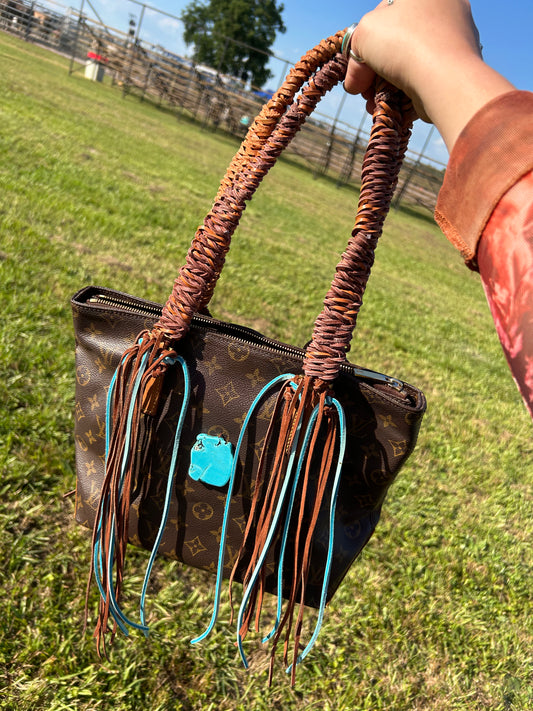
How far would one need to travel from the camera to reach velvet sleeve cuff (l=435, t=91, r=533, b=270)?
1.78 feet

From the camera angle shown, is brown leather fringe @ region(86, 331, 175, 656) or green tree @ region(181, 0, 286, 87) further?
green tree @ region(181, 0, 286, 87)

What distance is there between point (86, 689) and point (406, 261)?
9849mm

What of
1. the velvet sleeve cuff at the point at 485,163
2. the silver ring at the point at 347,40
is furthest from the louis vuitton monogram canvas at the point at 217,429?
the silver ring at the point at 347,40

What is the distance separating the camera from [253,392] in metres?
1.05

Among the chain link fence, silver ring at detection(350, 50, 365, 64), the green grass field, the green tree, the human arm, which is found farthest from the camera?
the green tree

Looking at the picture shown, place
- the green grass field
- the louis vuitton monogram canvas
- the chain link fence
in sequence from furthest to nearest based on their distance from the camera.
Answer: the chain link fence, the green grass field, the louis vuitton monogram canvas

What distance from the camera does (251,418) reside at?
1.05 m

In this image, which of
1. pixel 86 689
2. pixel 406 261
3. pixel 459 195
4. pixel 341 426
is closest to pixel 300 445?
pixel 341 426

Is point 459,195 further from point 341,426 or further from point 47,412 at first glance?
point 47,412

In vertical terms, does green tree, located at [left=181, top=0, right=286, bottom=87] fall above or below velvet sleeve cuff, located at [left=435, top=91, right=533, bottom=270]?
above

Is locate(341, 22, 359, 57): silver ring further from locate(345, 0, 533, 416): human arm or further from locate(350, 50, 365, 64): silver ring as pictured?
locate(345, 0, 533, 416): human arm

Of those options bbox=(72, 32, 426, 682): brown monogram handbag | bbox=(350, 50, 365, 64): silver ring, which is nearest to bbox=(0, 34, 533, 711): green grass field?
bbox=(72, 32, 426, 682): brown monogram handbag

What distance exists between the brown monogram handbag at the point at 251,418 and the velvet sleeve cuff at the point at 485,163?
0.34m

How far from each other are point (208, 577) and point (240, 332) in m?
1.10
